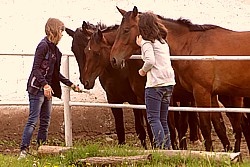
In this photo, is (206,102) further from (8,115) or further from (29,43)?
(29,43)

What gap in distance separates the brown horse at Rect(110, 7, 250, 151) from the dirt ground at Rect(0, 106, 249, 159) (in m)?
2.27

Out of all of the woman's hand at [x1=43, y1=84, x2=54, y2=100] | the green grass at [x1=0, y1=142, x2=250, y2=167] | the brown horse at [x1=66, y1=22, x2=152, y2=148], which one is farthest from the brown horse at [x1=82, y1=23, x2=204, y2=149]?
the green grass at [x1=0, y1=142, x2=250, y2=167]

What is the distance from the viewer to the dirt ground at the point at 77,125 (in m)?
10.7

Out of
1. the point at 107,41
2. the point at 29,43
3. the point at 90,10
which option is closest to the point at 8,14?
the point at 29,43

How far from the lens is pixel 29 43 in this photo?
12289 millimetres

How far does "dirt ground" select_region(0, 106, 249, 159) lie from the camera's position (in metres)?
10.7

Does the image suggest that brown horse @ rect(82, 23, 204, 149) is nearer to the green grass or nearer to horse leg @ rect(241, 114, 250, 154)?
horse leg @ rect(241, 114, 250, 154)

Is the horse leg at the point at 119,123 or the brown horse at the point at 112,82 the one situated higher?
the brown horse at the point at 112,82

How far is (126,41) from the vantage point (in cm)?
799

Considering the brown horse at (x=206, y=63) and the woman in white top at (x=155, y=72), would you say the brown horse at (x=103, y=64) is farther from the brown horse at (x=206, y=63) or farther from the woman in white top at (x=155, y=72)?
the woman in white top at (x=155, y=72)

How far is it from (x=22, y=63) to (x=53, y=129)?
5.29 feet

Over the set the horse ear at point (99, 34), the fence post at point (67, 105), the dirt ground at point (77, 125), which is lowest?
the dirt ground at point (77, 125)

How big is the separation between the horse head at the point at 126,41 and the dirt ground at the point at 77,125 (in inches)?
109

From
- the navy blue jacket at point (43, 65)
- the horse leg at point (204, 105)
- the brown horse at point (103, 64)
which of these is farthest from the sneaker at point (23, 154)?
the horse leg at point (204, 105)
